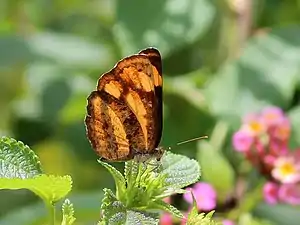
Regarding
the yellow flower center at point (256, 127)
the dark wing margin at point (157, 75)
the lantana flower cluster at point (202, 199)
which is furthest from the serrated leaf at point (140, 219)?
the yellow flower center at point (256, 127)

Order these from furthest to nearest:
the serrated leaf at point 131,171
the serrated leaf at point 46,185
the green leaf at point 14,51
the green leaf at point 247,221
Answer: the green leaf at point 14,51 < the green leaf at point 247,221 < the serrated leaf at point 131,171 < the serrated leaf at point 46,185

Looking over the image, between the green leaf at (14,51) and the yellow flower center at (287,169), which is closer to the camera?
the yellow flower center at (287,169)

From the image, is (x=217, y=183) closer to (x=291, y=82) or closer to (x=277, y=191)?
(x=277, y=191)

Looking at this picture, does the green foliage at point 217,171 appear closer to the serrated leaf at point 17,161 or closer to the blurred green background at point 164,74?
the blurred green background at point 164,74

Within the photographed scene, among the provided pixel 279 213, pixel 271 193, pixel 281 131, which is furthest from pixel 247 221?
pixel 279 213

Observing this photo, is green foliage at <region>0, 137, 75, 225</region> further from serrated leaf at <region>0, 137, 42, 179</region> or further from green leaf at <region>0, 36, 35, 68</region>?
green leaf at <region>0, 36, 35, 68</region>

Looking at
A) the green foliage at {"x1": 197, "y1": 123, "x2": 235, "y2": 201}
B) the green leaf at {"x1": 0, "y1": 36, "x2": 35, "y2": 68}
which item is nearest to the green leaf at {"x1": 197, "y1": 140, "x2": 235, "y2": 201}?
the green foliage at {"x1": 197, "y1": 123, "x2": 235, "y2": 201}
